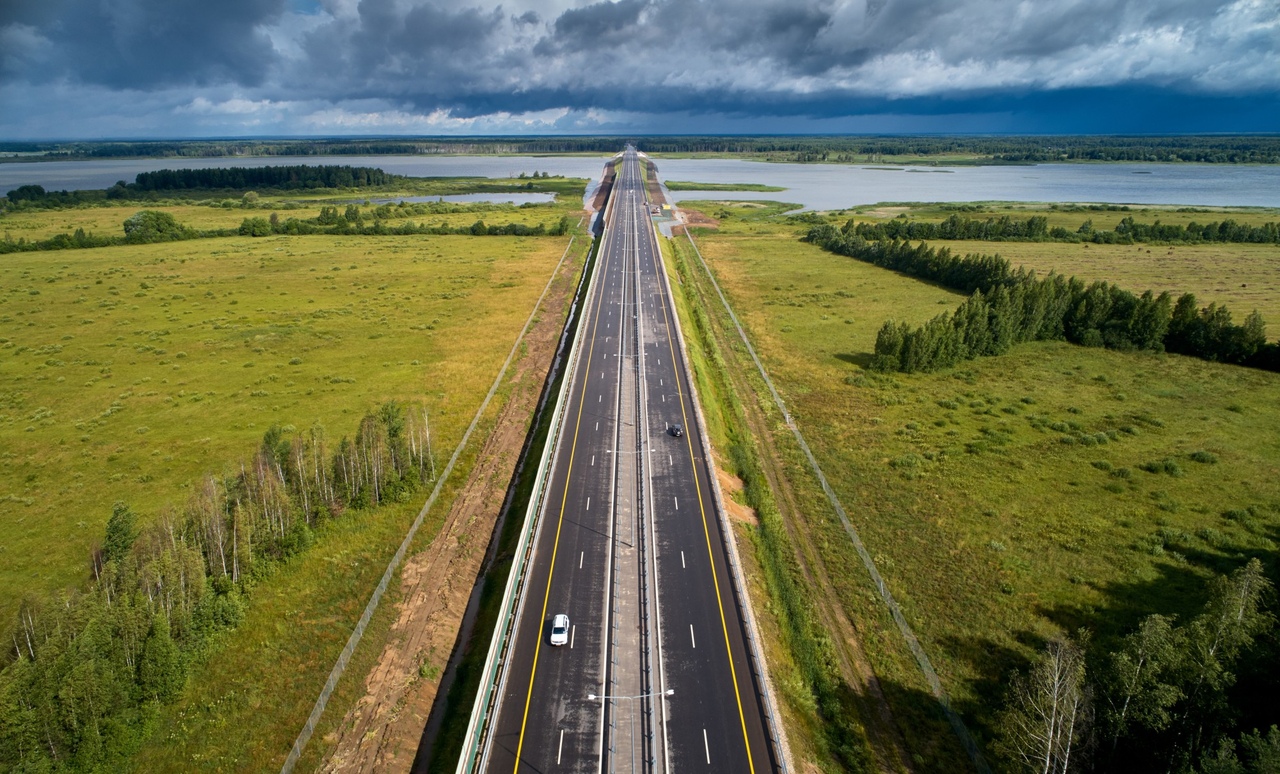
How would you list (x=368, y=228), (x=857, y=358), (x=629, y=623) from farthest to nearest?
(x=368, y=228)
(x=857, y=358)
(x=629, y=623)

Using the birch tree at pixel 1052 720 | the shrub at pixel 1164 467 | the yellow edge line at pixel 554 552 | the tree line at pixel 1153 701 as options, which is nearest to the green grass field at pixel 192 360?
the yellow edge line at pixel 554 552

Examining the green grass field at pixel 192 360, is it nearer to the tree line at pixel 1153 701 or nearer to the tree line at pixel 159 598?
the tree line at pixel 159 598

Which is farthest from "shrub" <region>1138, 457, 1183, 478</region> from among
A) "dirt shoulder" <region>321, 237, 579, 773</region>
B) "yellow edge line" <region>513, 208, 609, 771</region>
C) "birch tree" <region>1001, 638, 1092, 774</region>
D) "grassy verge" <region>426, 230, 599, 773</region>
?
"dirt shoulder" <region>321, 237, 579, 773</region>

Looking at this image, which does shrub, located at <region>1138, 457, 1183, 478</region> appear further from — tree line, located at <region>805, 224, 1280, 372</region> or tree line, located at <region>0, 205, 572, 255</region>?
tree line, located at <region>0, 205, 572, 255</region>

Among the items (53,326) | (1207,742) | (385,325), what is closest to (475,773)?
(1207,742)

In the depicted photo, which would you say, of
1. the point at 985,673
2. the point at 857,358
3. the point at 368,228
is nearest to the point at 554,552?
the point at 985,673

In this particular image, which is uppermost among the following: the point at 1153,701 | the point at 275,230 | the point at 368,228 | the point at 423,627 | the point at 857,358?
the point at 368,228

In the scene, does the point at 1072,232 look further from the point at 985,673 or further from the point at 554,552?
the point at 554,552
